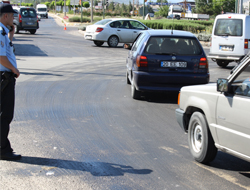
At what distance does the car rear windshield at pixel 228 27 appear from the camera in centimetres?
1580

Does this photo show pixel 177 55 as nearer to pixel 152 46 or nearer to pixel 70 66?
pixel 152 46

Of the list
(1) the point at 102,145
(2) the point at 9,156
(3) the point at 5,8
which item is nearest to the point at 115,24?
(1) the point at 102,145

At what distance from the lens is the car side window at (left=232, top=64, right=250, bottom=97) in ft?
13.6

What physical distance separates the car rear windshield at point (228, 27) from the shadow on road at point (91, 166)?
1239 centimetres

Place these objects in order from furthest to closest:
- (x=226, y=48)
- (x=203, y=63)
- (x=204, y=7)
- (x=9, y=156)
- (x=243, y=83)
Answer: (x=204, y=7) < (x=226, y=48) < (x=203, y=63) < (x=9, y=156) < (x=243, y=83)

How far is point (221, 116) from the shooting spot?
4438mm

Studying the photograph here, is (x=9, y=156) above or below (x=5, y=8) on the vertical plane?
below

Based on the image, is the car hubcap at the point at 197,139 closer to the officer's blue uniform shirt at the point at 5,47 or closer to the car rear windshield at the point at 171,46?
the officer's blue uniform shirt at the point at 5,47

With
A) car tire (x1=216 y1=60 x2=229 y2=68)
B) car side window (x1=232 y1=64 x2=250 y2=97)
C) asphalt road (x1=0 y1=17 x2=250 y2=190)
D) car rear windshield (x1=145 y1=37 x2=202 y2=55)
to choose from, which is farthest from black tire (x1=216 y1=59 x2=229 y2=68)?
car side window (x1=232 y1=64 x2=250 y2=97)

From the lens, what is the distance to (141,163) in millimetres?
4953

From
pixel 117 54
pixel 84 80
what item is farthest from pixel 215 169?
pixel 117 54

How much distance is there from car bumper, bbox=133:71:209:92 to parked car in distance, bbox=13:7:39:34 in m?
23.5

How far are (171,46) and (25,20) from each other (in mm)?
24253

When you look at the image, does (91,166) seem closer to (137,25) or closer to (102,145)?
(102,145)
